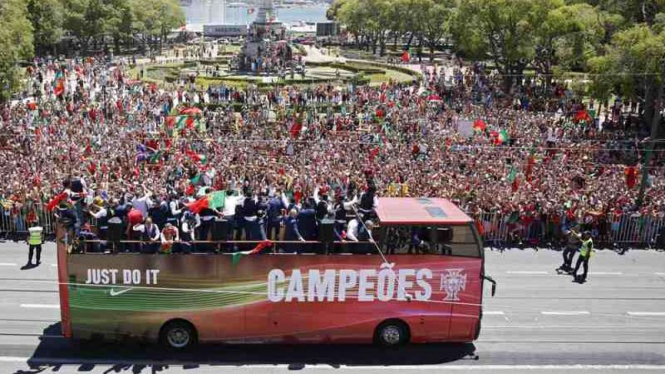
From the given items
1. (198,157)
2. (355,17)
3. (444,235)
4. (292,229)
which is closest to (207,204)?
(292,229)

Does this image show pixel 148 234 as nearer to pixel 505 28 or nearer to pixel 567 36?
pixel 567 36

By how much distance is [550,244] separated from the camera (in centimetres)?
2478

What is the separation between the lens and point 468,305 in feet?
50.0

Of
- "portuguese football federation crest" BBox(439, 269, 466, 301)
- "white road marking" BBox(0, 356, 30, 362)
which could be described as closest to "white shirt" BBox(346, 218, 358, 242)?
"portuguese football federation crest" BBox(439, 269, 466, 301)

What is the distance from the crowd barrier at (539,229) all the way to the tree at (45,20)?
5672 centimetres

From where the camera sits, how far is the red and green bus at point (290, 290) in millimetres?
14750

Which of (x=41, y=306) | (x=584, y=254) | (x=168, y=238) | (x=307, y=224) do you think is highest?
(x=307, y=224)

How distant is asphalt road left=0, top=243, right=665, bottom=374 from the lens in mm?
15109

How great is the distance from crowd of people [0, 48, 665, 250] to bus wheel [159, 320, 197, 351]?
2088 millimetres

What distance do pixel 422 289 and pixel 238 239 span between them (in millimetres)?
4461

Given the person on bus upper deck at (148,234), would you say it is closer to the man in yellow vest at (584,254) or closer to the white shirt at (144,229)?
the white shirt at (144,229)

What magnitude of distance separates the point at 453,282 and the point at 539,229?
11.1 m

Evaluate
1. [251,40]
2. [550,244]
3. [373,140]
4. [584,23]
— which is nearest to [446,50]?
[251,40]

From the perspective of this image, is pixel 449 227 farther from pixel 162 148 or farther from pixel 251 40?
pixel 251 40
